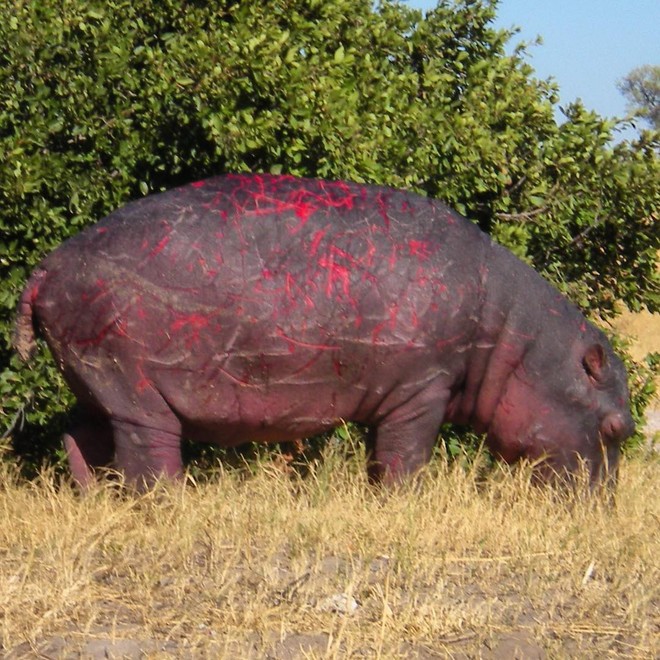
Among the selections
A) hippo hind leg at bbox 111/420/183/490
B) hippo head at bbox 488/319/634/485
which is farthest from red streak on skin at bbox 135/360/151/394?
hippo head at bbox 488/319/634/485

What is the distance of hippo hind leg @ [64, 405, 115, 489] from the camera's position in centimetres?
621

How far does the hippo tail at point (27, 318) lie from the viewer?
19.1ft

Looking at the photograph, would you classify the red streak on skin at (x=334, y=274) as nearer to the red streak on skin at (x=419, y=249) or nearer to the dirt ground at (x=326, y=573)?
the red streak on skin at (x=419, y=249)

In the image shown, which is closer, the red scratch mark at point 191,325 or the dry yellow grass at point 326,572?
the dry yellow grass at point 326,572

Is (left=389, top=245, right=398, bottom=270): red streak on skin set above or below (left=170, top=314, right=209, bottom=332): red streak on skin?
above

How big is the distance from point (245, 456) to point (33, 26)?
253 centimetres

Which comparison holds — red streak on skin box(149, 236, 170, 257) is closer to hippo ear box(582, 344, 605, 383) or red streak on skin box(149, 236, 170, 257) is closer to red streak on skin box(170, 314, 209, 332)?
red streak on skin box(170, 314, 209, 332)

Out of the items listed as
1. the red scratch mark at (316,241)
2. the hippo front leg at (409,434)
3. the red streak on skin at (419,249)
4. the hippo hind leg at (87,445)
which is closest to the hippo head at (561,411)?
the hippo front leg at (409,434)

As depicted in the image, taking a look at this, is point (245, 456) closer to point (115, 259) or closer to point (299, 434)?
point (299, 434)

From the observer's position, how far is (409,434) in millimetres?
6016

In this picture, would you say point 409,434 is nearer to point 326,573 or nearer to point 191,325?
point 191,325

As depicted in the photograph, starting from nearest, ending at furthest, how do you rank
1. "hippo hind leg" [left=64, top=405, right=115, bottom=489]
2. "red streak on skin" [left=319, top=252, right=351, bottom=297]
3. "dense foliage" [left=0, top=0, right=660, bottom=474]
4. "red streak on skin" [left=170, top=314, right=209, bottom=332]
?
"red streak on skin" [left=170, top=314, right=209, bottom=332], "red streak on skin" [left=319, top=252, right=351, bottom=297], "hippo hind leg" [left=64, top=405, right=115, bottom=489], "dense foliage" [left=0, top=0, right=660, bottom=474]

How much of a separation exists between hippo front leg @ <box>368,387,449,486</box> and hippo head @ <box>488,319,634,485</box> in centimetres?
45

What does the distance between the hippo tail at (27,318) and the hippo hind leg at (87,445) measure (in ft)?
1.60
